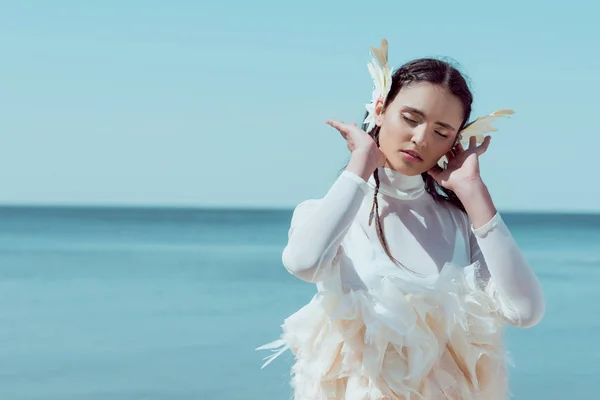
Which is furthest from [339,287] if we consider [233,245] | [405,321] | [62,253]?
[233,245]

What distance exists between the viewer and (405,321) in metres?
2.03

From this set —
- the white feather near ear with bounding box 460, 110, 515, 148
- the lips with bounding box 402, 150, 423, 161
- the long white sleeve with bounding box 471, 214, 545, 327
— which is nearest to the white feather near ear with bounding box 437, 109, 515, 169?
the white feather near ear with bounding box 460, 110, 515, 148

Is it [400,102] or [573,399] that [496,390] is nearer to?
[400,102]

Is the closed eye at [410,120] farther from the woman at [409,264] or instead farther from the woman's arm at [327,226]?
the woman's arm at [327,226]

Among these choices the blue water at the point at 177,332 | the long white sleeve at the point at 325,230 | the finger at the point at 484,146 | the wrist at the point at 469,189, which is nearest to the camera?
the long white sleeve at the point at 325,230

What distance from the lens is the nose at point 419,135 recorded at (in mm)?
2135

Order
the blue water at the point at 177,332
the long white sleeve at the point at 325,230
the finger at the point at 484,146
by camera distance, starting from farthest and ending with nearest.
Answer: the blue water at the point at 177,332 < the finger at the point at 484,146 < the long white sleeve at the point at 325,230

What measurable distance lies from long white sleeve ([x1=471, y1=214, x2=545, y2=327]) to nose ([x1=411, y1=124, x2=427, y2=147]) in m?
0.23

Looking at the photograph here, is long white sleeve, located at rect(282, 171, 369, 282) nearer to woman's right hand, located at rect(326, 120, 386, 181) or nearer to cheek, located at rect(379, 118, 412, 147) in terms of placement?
woman's right hand, located at rect(326, 120, 386, 181)

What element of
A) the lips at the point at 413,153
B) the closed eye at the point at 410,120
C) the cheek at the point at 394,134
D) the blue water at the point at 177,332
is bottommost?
the blue water at the point at 177,332

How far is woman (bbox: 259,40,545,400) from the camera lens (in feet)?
6.68

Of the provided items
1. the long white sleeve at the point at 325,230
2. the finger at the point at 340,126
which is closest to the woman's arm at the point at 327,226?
the long white sleeve at the point at 325,230

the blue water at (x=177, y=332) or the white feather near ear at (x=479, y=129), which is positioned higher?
the white feather near ear at (x=479, y=129)

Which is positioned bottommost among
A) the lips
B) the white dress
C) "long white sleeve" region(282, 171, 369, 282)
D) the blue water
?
the blue water
